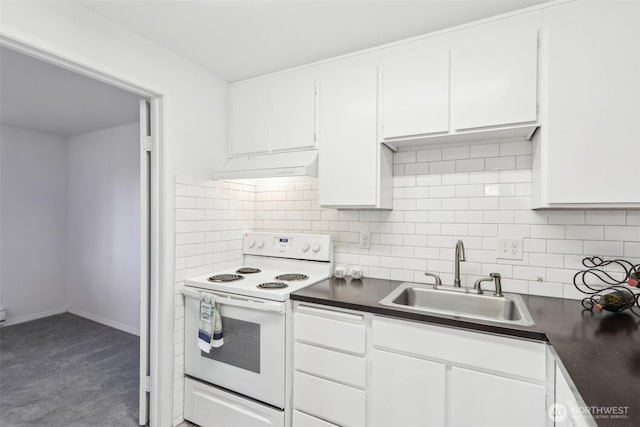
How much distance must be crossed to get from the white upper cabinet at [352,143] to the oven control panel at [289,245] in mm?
344

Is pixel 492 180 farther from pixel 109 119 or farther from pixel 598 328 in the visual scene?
pixel 109 119

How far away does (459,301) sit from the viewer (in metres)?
1.82

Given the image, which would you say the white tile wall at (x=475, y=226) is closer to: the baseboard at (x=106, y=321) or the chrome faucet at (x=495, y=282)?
the chrome faucet at (x=495, y=282)

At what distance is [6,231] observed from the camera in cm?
385

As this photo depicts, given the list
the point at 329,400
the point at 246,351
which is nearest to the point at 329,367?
the point at 329,400

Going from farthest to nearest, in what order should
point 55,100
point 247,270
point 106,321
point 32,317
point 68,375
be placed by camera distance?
point 32,317 < point 106,321 < point 55,100 < point 68,375 < point 247,270

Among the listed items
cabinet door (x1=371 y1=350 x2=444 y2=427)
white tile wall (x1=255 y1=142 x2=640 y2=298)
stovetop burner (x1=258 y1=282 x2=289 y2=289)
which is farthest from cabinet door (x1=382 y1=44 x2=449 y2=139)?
cabinet door (x1=371 y1=350 x2=444 y2=427)

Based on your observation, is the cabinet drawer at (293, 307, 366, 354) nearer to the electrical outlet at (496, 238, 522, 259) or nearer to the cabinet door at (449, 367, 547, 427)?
the cabinet door at (449, 367, 547, 427)

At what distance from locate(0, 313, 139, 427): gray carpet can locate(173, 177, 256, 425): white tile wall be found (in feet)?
2.06

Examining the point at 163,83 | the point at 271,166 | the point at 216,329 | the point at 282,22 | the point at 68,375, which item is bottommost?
the point at 68,375

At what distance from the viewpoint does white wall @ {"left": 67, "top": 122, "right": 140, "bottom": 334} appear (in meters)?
3.70

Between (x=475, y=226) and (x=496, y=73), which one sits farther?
(x=475, y=226)

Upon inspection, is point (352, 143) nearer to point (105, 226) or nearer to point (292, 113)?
point (292, 113)

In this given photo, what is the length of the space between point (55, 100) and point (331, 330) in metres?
3.28
